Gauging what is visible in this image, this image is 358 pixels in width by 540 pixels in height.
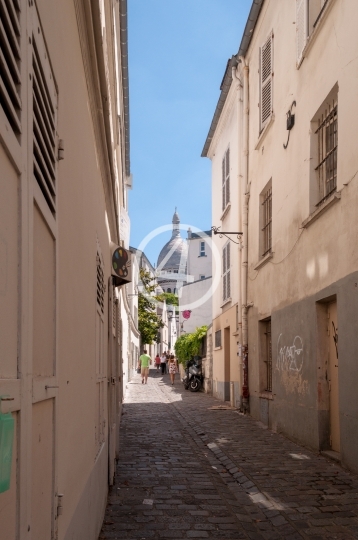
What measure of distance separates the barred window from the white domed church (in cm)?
9507

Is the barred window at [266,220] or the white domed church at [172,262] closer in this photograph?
the barred window at [266,220]

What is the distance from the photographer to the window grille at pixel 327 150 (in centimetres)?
959

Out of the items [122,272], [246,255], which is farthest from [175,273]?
[122,272]

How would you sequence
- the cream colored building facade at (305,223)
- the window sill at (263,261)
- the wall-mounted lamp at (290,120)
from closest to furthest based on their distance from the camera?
the cream colored building facade at (305,223)
the wall-mounted lamp at (290,120)
the window sill at (263,261)

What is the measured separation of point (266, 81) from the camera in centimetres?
1418

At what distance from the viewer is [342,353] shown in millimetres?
8477

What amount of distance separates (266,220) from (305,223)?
Answer: 4218 mm

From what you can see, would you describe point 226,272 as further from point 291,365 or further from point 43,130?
point 43,130

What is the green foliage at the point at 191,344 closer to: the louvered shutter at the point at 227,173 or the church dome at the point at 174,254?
the louvered shutter at the point at 227,173

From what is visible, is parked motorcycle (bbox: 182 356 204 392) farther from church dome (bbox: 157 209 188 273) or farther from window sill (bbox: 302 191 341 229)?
church dome (bbox: 157 209 188 273)

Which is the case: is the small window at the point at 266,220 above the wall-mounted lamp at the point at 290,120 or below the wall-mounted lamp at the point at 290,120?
below

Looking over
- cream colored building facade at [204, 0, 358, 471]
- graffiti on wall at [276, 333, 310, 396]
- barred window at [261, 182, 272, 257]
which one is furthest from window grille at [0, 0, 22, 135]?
barred window at [261, 182, 272, 257]

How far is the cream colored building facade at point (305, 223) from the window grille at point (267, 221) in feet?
0.08

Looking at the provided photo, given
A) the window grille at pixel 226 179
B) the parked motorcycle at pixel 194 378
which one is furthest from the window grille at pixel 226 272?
the parked motorcycle at pixel 194 378
